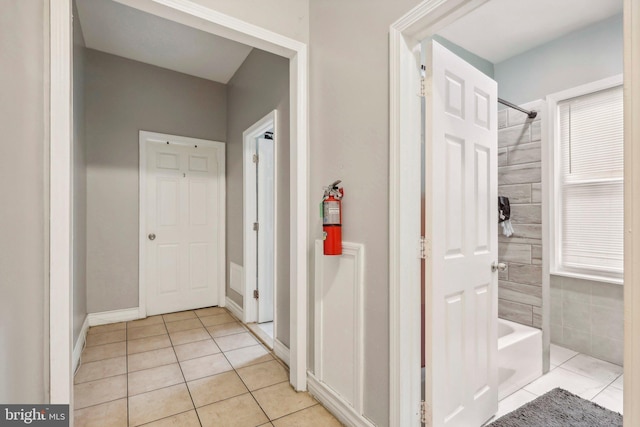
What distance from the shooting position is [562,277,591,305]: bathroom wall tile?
2.65 metres

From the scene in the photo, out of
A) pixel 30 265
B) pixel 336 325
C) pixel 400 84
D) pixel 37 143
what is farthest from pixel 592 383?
pixel 37 143

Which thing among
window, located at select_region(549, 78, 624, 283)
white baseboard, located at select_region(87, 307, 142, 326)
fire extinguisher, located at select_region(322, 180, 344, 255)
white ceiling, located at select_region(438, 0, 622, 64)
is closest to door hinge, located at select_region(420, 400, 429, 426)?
fire extinguisher, located at select_region(322, 180, 344, 255)

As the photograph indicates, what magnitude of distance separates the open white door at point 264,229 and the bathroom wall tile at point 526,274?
2.38 metres

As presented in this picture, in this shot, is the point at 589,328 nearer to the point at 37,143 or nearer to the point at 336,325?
the point at 336,325

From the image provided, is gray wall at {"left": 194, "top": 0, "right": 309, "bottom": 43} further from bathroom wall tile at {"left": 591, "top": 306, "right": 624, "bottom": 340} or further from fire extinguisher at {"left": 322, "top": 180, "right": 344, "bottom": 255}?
bathroom wall tile at {"left": 591, "top": 306, "right": 624, "bottom": 340}

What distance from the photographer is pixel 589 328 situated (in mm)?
2619

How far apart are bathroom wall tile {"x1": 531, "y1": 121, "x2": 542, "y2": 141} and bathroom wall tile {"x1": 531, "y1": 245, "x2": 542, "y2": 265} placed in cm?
90

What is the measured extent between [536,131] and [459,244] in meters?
1.67

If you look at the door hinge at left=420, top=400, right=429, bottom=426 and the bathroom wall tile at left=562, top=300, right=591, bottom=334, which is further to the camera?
the bathroom wall tile at left=562, top=300, right=591, bottom=334

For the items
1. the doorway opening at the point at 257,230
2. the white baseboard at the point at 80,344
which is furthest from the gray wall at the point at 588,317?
the white baseboard at the point at 80,344

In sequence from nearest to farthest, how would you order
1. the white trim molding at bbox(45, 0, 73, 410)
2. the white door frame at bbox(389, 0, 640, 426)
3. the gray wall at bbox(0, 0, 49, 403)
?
the gray wall at bbox(0, 0, 49, 403) → the white trim molding at bbox(45, 0, 73, 410) → the white door frame at bbox(389, 0, 640, 426)

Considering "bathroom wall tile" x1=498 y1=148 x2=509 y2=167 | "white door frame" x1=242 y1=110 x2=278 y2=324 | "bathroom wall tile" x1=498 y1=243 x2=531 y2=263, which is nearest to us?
"bathroom wall tile" x1=498 y1=243 x2=531 y2=263

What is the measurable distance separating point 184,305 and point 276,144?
240 centimetres

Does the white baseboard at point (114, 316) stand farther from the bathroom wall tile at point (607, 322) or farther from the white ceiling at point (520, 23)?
the bathroom wall tile at point (607, 322)
